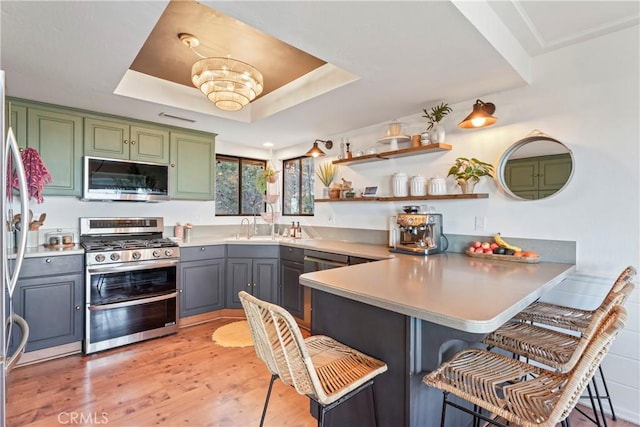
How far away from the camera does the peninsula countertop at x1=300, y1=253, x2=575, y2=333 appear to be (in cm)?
116

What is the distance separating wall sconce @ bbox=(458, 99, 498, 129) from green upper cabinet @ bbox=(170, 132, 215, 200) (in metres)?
2.92

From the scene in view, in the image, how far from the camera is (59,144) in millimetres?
2969

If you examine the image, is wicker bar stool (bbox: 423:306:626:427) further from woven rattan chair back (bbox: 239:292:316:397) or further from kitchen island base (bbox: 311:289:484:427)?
woven rattan chair back (bbox: 239:292:316:397)

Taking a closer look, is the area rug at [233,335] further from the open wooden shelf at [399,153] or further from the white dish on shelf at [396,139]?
the white dish on shelf at [396,139]

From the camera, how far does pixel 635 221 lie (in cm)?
199

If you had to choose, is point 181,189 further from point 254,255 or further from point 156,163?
point 254,255

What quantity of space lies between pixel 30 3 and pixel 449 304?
233 cm

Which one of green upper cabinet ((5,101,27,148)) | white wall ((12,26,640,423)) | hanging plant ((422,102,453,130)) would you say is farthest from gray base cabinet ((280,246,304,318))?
green upper cabinet ((5,101,27,148))

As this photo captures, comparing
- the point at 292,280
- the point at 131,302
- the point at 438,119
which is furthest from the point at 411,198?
the point at 131,302

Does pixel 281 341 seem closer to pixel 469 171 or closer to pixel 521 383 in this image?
pixel 521 383

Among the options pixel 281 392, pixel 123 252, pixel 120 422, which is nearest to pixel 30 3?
pixel 123 252

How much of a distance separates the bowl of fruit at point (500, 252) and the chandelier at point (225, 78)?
2.11 m

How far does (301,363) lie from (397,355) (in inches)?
17.9

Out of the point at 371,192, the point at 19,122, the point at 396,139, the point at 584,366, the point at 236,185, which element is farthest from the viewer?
the point at 236,185
